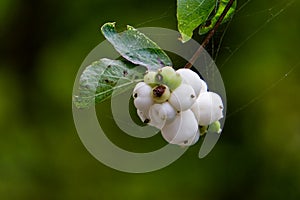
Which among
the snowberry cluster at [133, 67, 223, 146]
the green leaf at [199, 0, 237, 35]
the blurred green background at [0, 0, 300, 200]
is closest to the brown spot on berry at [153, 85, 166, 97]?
the snowberry cluster at [133, 67, 223, 146]

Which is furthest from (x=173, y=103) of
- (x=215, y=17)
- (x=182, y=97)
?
(x=215, y=17)

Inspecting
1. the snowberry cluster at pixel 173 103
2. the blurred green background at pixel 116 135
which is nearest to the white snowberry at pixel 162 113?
the snowberry cluster at pixel 173 103

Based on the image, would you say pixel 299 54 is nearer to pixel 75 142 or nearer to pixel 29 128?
pixel 75 142

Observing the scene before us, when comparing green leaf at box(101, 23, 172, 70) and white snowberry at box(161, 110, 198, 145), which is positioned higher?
green leaf at box(101, 23, 172, 70)

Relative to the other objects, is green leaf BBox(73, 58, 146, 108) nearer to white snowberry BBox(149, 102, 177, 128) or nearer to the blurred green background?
white snowberry BBox(149, 102, 177, 128)

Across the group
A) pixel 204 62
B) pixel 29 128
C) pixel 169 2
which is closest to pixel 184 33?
pixel 204 62

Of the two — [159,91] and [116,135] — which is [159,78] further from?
[116,135]
